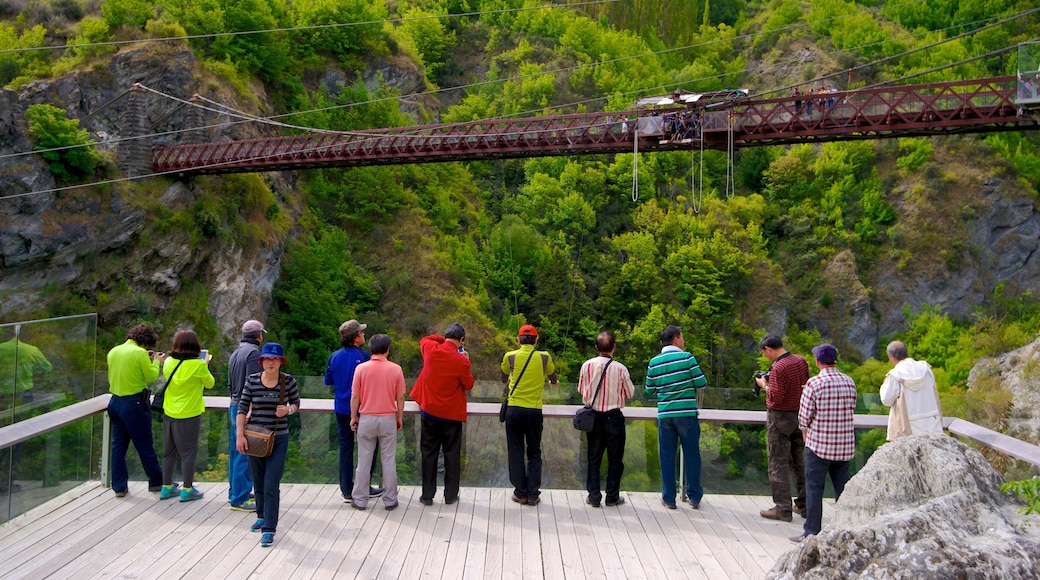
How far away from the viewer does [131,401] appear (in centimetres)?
645

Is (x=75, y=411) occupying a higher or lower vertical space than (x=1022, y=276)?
lower

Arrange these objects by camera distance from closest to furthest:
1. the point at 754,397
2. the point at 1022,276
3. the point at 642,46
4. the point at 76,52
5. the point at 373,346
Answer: the point at 373,346 < the point at 754,397 < the point at 76,52 < the point at 1022,276 < the point at 642,46

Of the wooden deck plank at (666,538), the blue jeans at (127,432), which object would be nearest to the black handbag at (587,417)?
the wooden deck plank at (666,538)

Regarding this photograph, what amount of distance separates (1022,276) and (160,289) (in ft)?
116

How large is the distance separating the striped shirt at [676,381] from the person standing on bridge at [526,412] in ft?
2.63

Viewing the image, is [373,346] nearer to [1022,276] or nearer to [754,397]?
[754,397]

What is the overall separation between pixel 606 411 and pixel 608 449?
0.33 metres

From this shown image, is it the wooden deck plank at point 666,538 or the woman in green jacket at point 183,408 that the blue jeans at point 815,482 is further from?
the woman in green jacket at point 183,408

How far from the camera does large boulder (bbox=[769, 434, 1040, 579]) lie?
323cm

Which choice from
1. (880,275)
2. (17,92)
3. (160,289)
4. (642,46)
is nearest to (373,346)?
(160,289)

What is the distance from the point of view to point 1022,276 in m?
37.6

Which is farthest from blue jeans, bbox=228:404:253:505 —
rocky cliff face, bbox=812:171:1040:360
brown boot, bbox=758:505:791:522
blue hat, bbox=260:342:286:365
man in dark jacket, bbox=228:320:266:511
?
rocky cliff face, bbox=812:171:1040:360

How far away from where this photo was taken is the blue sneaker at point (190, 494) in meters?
6.49

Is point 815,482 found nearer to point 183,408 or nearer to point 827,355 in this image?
point 827,355
